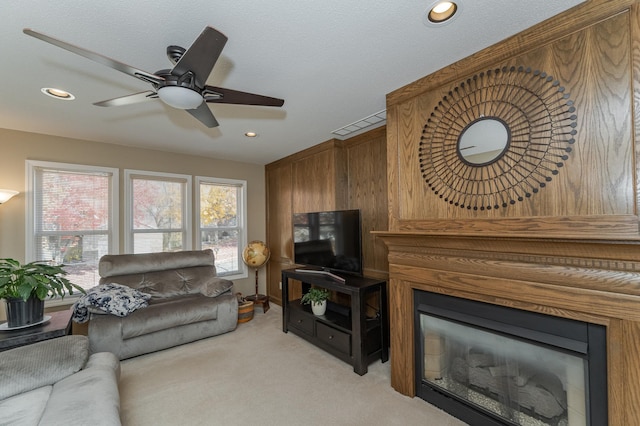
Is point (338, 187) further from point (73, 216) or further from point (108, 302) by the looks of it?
point (73, 216)

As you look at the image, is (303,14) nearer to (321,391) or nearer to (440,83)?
(440,83)

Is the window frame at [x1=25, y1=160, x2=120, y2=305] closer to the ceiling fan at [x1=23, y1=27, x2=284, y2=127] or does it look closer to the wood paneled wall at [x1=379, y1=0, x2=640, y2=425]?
the ceiling fan at [x1=23, y1=27, x2=284, y2=127]

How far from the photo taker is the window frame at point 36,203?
3.23 metres

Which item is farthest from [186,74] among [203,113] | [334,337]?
[334,337]

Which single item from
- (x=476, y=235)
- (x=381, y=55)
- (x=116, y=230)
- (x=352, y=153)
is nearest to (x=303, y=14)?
(x=381, y=55)

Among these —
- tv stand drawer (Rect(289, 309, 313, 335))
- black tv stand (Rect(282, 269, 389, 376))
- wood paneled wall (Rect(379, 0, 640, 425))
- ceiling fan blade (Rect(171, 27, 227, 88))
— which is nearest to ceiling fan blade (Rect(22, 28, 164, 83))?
ceiling fan blade (Rect(171, 27, 227, 88))

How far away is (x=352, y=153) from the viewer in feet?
12.0

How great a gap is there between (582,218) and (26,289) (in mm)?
3595

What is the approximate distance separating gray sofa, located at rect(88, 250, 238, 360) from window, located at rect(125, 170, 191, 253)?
1.37 ft

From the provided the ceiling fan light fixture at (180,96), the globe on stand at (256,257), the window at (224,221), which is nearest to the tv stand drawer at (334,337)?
the globe on stand at (256,257)

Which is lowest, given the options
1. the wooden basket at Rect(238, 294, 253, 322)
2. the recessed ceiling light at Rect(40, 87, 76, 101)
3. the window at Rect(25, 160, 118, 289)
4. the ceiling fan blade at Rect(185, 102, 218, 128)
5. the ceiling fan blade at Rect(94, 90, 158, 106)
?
the wooden basket at Rect(238, 294, 253, 322)

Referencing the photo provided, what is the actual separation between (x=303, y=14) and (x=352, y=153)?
88.7 inches

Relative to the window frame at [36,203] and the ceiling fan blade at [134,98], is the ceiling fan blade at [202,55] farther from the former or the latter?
the window frame at [36,203]

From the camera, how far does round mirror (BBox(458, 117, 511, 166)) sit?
1733 mm
